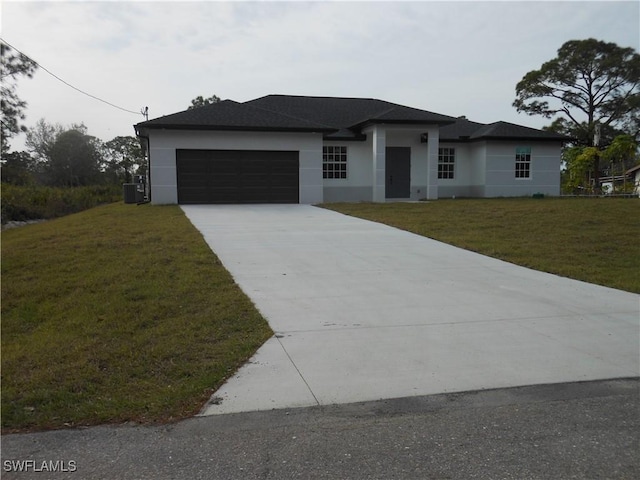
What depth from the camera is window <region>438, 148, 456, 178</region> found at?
90.5 feet

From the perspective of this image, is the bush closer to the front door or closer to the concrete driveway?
the front door

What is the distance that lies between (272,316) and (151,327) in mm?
1501

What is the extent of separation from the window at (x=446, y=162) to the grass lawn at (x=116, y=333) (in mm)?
19586

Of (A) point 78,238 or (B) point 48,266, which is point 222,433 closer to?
(B) point 48,266

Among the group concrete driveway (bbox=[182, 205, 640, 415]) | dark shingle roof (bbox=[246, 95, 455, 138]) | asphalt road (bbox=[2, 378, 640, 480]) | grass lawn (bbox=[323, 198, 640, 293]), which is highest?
dark shingle roof (bbox=[246, 95, 455, 138])

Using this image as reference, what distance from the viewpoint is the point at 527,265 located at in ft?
33.0

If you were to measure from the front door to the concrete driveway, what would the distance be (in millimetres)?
14721

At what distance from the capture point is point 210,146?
869 inches

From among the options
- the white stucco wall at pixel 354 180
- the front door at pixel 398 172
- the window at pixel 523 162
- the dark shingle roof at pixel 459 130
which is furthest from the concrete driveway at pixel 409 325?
the window at pixel 523 162

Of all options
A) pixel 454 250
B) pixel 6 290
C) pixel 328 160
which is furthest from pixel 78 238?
pixel 328 160

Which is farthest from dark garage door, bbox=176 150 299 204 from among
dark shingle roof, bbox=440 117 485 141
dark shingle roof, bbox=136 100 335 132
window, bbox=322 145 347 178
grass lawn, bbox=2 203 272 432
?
grass lawn, bbox=2 203 272 432

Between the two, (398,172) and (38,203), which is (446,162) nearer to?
→ (398,172)

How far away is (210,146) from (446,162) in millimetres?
12770

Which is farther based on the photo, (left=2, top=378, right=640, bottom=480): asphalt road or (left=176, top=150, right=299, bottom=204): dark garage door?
(left=176, top=150, right=299, bottom=204): dark garage door
